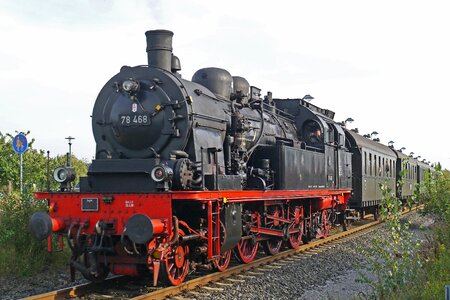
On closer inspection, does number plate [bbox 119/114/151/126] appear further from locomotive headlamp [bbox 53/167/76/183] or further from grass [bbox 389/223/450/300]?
grass [bbox 389/223/450/300]

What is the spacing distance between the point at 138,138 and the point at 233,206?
209 cm

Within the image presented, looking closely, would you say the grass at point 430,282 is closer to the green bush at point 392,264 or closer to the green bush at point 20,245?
the green bush at point 392,264

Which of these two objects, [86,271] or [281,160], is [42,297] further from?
[281,160]

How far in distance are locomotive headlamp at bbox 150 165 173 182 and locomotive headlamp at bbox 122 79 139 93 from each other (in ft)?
5.53

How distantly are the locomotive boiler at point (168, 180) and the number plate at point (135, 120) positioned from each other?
2 cm

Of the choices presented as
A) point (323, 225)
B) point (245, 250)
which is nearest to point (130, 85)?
point (245, 250)

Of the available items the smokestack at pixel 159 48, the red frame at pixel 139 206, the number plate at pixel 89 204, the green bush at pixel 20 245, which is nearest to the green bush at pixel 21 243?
the green bush at pixel 20 245

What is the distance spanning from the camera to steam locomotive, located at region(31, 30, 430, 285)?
25.1 ft

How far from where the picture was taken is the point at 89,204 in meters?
7.93

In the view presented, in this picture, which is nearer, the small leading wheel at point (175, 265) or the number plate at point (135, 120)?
the small leading wheel at point (175, 265)

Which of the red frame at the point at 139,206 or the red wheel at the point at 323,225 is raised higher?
the red frame at the point at 139,206

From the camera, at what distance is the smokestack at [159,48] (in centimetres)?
908

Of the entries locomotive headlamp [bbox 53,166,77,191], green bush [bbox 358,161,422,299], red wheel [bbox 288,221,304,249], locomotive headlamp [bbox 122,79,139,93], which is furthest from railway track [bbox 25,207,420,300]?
locomotive headlamp [bbox 122,79,139,93]

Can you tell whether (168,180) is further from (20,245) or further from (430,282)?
(20,245)
